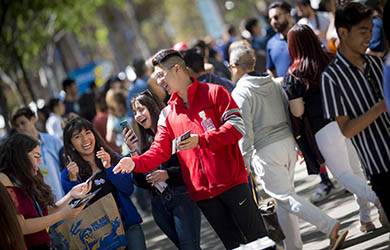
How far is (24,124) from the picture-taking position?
10.1 meters

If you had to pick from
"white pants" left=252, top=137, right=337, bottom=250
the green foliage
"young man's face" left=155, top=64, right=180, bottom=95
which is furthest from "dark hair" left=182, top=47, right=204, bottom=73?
the green foliage

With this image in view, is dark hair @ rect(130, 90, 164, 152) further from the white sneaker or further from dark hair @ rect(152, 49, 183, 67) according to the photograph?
the white sneaker

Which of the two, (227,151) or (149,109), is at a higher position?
(149,109)

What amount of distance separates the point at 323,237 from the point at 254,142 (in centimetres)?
153

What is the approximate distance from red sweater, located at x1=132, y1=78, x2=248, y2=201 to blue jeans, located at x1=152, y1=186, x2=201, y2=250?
0.47 m

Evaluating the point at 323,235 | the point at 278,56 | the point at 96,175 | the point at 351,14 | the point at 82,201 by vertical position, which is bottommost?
the point at 323,235

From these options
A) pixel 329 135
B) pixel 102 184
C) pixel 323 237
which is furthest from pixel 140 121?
pixel 323 237

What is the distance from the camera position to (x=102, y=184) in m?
6.51

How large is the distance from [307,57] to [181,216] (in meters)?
1.96

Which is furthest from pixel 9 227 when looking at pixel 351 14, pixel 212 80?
pixel 212 80

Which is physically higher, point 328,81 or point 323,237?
point 328,81

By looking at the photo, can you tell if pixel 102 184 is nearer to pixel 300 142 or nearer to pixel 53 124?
pixel 300 142

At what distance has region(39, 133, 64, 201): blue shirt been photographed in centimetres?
900

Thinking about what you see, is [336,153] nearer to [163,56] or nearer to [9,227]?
[163,56]
